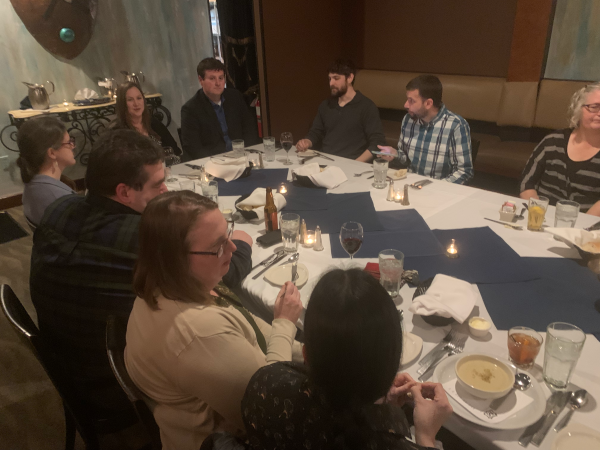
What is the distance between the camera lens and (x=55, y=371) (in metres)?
1.30

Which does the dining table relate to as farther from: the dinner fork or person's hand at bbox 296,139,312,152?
person's hand at bbox 296,139,312,152

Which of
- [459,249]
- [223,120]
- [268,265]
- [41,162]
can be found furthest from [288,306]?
[223,120]

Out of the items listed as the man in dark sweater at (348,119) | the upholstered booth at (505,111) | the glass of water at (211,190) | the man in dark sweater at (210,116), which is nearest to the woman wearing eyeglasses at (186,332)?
the glass of water at (211,190)

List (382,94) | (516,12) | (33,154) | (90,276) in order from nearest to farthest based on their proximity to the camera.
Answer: (90,276)
(33,154)
(516,12)
(382,94)

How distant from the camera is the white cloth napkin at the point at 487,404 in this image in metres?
0.97

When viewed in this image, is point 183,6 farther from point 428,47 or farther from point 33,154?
point 33,154

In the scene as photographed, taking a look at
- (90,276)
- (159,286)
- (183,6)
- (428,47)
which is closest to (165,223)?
(159,286)

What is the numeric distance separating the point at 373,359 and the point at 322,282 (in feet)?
0.56

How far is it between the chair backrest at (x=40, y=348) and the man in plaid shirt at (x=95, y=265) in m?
0.04

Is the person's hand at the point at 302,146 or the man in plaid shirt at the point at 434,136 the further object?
the person's hand at the point at 302,146

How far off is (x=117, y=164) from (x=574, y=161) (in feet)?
7.39

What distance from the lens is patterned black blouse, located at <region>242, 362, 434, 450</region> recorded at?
79cm

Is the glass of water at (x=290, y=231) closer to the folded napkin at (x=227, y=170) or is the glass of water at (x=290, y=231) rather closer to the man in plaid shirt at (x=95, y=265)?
the man in plaid shirt at (x=95, y=265)

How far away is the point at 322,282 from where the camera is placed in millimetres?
826
